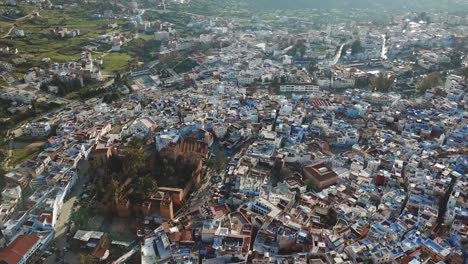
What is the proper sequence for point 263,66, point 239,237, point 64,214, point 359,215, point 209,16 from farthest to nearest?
point 209,16
point 263,66
point 64,214
point 359,215
point 239,237

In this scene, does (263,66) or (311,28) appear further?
(311,28)

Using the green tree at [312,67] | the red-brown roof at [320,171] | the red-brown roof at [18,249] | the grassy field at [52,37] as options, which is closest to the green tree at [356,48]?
the green tree at [312,67]

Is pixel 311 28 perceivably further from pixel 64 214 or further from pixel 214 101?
pixel 64 214

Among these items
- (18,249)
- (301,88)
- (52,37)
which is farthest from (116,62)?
(18,249)

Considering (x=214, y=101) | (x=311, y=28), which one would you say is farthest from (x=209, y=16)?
(x=214, y=101)

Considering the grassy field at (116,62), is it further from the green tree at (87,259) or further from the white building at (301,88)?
the green tree at (87,259)

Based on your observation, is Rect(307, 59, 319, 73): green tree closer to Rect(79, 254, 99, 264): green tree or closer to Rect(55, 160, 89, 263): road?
Rect(55, 160, 89, 263): road
